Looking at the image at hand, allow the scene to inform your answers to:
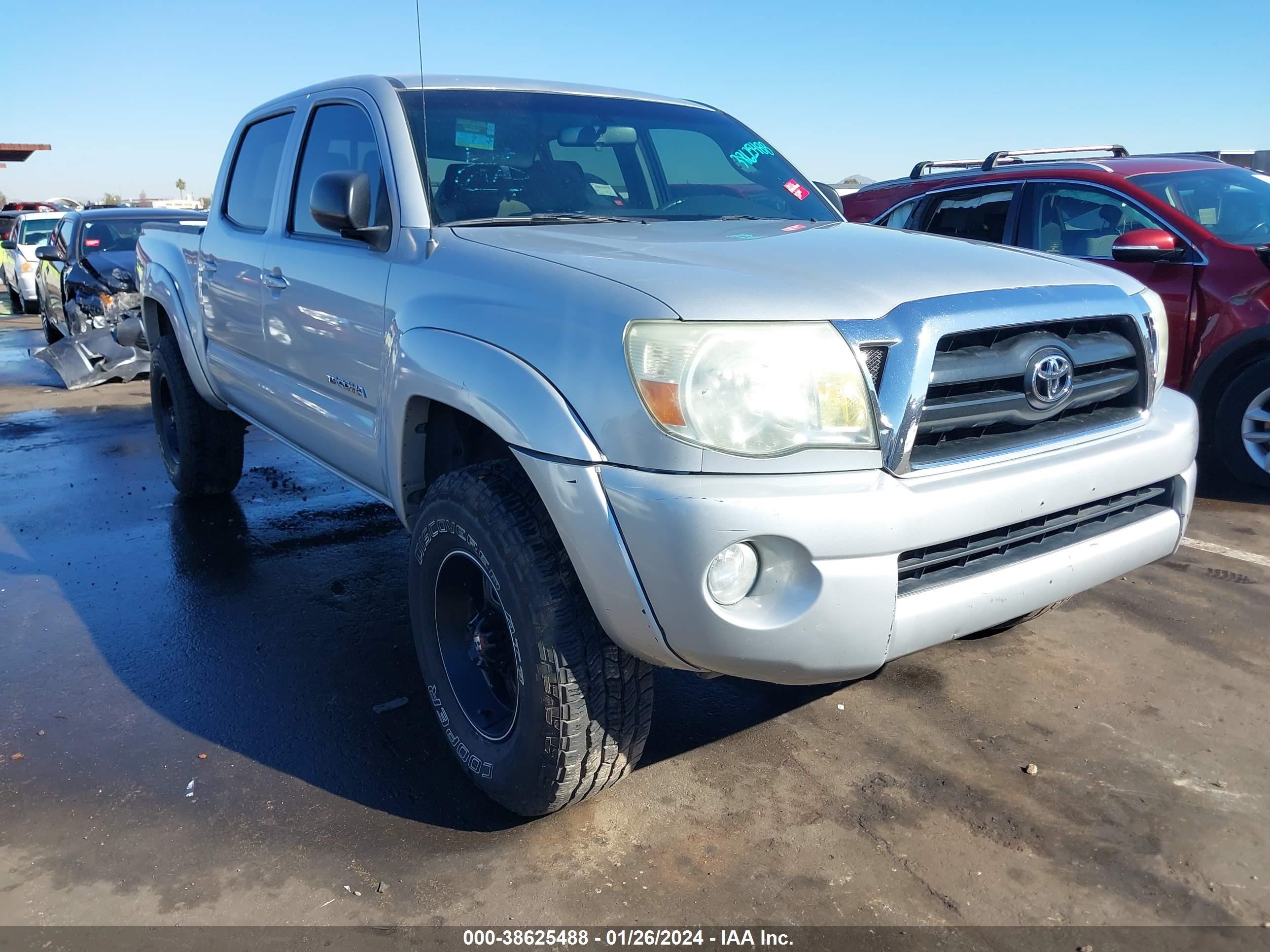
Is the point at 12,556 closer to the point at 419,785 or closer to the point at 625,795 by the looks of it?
the point at 419,785

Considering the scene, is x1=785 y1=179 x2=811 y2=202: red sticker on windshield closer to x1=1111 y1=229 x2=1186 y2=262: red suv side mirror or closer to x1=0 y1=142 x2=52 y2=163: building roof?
x1=1111 y1=229 x2=1186 y2=262: red suv side mirror

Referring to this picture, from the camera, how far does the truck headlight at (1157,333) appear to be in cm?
265

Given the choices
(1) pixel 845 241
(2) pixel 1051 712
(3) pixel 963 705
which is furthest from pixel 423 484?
(2) pixel 1051 712

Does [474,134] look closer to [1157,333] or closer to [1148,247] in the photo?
[1157,333]

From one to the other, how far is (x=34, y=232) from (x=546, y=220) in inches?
686

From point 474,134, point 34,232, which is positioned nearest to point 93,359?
point 474,134

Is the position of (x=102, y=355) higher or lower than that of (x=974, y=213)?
lower

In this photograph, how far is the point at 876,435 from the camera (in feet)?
6.70

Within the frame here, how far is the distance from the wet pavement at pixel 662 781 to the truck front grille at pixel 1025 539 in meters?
0.70

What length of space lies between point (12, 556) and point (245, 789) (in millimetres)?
2651

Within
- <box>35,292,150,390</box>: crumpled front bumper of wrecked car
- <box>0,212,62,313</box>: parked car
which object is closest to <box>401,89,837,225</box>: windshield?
<box>35,292,150,390</box>: crumpled front bumper of wrecked car

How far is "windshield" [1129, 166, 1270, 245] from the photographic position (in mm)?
5312

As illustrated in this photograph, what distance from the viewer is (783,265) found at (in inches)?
91.1

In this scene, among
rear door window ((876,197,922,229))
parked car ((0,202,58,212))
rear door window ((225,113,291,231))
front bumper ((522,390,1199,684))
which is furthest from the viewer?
parked car ((0,202,58,212))
